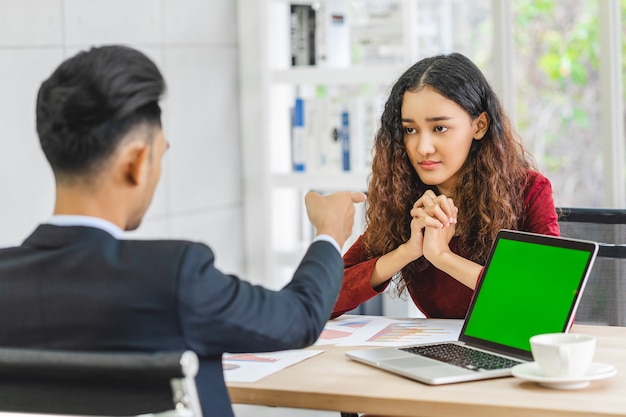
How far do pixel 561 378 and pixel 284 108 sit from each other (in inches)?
114

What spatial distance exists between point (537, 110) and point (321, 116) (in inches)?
33.4

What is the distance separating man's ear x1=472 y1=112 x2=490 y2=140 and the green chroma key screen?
485 millimetres

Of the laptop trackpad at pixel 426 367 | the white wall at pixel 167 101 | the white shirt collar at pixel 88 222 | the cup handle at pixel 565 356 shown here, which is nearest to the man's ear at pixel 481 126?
the laptop trackpad at pixel 426 367

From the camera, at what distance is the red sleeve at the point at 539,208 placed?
2.20 m

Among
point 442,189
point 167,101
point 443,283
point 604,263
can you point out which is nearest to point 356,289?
point 443,283

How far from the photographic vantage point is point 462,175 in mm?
2324

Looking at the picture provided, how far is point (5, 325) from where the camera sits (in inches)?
51.4

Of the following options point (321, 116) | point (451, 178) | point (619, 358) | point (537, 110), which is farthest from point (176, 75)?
point (619, 358)

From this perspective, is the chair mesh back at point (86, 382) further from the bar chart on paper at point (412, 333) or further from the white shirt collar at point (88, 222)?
the bar chart on paper at point (412, 333)

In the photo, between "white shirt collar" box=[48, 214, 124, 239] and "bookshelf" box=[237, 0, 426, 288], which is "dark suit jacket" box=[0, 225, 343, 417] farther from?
"bookshelf" box=[237, 0, 426, 288]

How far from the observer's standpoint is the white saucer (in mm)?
1525

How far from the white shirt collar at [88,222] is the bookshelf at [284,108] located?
2617mm

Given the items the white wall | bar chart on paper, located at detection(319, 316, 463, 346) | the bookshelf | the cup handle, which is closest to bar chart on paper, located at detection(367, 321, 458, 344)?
bar chart on paper, located at detection(319, 316, 463, 346)

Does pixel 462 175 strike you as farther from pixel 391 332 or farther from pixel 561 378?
pixel 561 378
